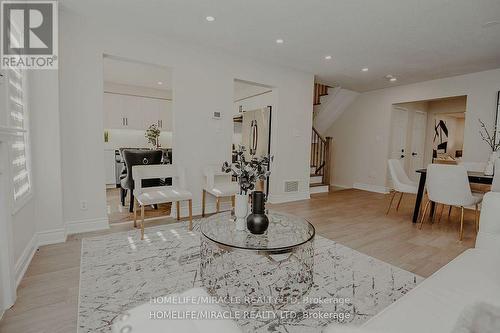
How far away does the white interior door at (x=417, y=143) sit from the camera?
22.3 ft

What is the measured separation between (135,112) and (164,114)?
0.71 m

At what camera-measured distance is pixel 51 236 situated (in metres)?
2.77

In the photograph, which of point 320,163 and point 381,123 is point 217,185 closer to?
point 320,163

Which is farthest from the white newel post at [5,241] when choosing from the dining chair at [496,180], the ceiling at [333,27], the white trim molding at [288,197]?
the dining chair at [496,180]

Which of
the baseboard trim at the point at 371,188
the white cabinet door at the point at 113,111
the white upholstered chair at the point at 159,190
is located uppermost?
the white cabinet door at the point at 113,111

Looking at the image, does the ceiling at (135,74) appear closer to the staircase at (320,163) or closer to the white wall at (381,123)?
the staircase at (320,163)

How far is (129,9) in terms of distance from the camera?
2.82m

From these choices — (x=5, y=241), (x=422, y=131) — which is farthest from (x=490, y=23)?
(x=5, y=241)

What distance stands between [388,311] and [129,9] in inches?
137

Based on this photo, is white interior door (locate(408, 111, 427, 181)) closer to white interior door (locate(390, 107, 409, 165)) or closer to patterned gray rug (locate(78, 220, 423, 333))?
white interior door (locate(390, 107, 409, 165))

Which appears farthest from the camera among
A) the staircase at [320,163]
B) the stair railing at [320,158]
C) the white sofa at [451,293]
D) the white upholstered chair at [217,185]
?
the stair railing at [320,158]

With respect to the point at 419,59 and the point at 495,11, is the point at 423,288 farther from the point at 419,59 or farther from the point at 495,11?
the point at 419,59

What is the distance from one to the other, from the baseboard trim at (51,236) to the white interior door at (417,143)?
7541mm

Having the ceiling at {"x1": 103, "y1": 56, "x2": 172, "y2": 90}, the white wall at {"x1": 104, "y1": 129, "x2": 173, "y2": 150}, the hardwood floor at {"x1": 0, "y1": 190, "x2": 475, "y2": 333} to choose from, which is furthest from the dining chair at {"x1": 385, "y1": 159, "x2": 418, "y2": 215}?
the white wall at {"x1": 104, "y1": 129, "x2": 173, "y2": 150}
